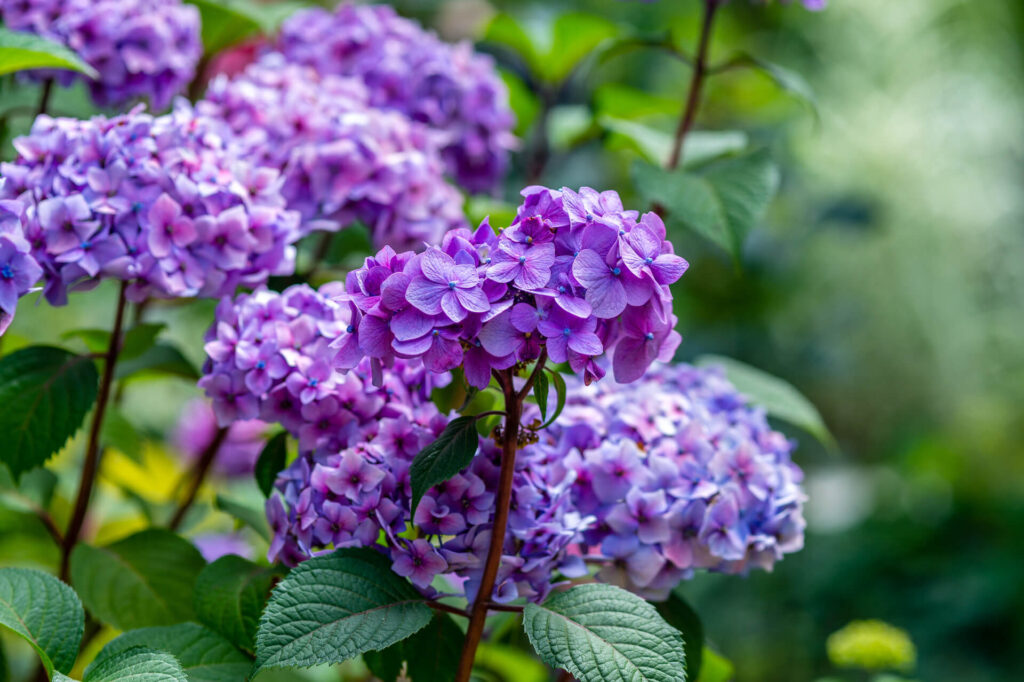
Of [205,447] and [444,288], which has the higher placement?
[444,288]

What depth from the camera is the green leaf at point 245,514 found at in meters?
0.75

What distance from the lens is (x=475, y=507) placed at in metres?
0.54

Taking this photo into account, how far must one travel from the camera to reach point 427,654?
58 centimetres

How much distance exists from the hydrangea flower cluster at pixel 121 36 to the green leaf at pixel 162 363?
0.75ft

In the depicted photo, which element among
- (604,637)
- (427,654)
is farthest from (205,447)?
(604,637)

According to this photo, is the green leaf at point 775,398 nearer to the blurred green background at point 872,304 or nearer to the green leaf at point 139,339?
the green leaf at point 139,339

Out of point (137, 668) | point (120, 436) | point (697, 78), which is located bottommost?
point (120, 436)

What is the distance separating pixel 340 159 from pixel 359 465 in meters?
0.29

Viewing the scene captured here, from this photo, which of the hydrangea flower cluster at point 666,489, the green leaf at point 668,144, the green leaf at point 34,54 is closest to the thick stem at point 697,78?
the green leaf at point 668,144

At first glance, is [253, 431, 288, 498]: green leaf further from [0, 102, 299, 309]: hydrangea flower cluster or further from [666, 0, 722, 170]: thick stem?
[666, 0, 722, 170]: thick stem

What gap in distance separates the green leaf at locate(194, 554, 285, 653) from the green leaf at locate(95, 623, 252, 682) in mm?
12

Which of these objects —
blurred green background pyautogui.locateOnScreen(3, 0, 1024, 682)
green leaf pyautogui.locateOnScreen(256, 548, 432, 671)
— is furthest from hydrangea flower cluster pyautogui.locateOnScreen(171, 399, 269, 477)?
green leaf pyautogui.locateOnScreen(256, 548, 432, 671)

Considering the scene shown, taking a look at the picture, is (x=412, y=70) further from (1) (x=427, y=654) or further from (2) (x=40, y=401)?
(1) (x=427, y=654)

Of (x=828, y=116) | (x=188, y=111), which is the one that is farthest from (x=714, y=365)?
(x=828, y=116)
